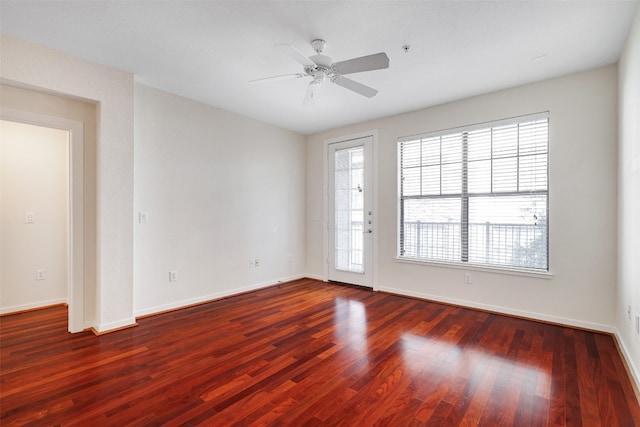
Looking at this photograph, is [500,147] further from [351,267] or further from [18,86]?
[18,86]

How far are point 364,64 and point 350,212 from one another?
2946 mm

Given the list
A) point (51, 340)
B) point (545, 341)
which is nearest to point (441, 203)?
point (545, 341)


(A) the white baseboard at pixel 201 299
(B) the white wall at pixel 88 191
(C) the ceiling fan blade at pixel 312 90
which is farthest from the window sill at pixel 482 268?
(B) the white wall at pixel 88 191

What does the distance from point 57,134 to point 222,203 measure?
2212 millimetres

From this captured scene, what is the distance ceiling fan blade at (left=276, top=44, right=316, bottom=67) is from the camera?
7.20 feet

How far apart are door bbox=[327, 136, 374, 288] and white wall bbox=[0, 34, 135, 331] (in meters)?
3.00

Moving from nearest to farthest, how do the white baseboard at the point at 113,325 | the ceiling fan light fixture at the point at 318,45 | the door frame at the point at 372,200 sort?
the ceiling fan light fixture at the point at 318,45, the white baseboard at the point at 113,325, the door frame at the point at 372,200

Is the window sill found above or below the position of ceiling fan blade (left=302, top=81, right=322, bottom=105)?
below

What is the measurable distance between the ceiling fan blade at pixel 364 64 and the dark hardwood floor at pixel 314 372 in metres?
2.31

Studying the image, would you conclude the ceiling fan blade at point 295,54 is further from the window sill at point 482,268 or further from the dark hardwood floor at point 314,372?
the window sill at point 482,268

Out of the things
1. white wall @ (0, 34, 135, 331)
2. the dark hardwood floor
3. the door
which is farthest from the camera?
the door

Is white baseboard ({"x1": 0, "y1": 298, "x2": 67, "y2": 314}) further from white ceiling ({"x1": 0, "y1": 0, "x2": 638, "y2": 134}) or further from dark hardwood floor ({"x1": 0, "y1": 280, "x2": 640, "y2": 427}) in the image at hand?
white ceiling ({"x1": 0, "y1": 0, "x2": 638, "y2": 134})

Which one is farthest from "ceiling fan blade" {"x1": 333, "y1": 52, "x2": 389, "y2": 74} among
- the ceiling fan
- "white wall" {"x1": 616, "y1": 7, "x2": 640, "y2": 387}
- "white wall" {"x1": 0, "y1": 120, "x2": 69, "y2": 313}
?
"white wall" {"x1": 0, "y1": 120, "x2": 69, "y2": 313}

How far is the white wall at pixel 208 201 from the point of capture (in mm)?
3551
